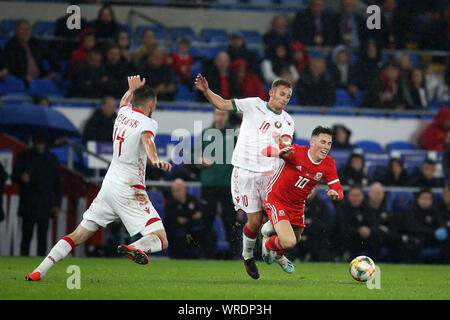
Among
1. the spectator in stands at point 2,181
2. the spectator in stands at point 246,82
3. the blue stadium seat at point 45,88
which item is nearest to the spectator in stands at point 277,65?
the spectator in stands at point 246,82

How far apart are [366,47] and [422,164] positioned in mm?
3257

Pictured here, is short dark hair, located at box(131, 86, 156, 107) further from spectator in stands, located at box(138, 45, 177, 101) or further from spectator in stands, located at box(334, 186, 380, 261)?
→ spectator in stands, located at box(138, 45, 177, 101)

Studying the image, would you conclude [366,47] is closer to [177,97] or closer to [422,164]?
[422,164]

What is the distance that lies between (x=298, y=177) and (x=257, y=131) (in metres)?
0.90

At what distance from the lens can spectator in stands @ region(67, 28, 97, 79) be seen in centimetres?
1723

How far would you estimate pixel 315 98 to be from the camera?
1841cm

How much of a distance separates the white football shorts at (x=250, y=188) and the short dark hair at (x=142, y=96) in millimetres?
1898

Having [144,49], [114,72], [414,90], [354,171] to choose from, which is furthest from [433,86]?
[114,72]

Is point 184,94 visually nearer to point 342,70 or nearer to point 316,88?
point 316,88

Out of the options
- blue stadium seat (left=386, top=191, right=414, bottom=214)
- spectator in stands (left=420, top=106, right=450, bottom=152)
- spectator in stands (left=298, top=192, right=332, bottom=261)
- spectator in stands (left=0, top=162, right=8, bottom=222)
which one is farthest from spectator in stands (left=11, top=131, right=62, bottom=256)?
spectator in stands (left=420, top=106, right=450, bottom=152)

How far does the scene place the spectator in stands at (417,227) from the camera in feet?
53.1

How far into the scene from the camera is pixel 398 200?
16.8 metres

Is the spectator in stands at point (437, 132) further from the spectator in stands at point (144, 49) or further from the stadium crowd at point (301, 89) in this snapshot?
the spectator in stands at point (144, 49)
